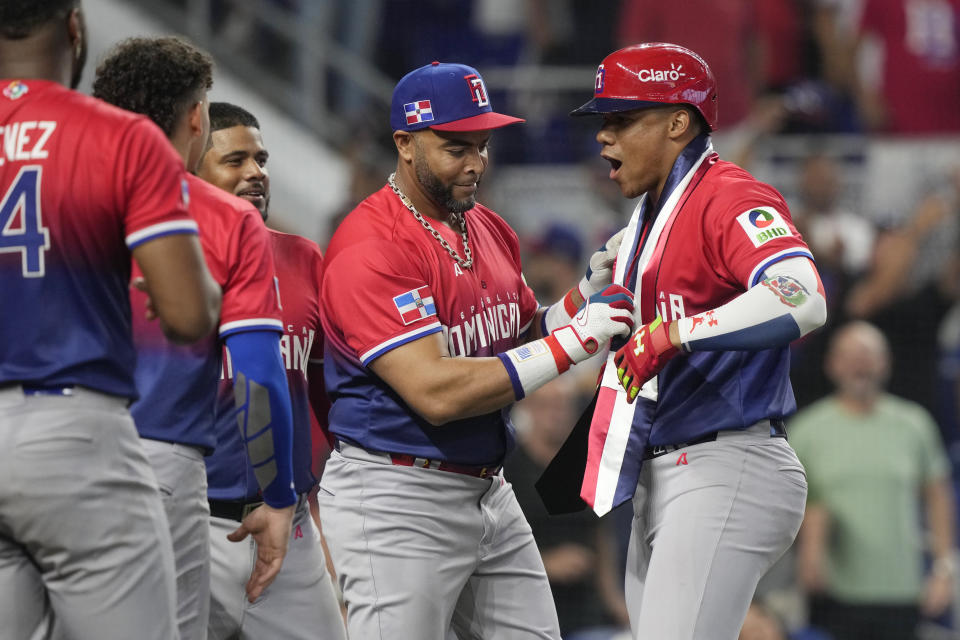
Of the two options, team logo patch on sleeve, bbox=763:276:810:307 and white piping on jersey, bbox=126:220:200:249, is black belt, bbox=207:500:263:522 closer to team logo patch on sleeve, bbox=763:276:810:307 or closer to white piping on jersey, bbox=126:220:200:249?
white piping on jersey, bbox=126:220:200:249

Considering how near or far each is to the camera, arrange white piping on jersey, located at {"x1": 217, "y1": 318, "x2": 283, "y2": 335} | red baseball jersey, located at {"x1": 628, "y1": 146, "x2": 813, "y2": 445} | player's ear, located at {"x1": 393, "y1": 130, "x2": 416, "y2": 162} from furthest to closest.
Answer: player's ear, located at {"x1": 393, "y1": 130, "x2": 416, "y2": 162} → red baseball jersey, located at {"x1": 628, "y1": 146, "x2": 813, "y2": 445} → white piping on jersey, located at {"x1": 217, "y1": 318, "x2": 283, "y2": 335}

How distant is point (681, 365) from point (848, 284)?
406 cm

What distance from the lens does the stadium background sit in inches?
276

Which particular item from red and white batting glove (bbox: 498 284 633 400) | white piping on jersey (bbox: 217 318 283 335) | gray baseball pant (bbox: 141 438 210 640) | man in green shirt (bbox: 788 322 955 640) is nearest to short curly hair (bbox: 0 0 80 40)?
white piping on jersey (bbox: 217 318 283 335)

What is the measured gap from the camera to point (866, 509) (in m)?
6.21

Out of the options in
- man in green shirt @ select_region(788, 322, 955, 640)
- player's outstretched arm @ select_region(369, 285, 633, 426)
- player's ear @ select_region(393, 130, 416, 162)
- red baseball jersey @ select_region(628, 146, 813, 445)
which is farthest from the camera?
man in green shirt @ select_region(788, 322, 955, 640)

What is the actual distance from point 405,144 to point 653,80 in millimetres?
699

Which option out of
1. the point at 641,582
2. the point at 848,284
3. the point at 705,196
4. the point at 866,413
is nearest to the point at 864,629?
the point at 866,413

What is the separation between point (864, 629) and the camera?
621 centimetres

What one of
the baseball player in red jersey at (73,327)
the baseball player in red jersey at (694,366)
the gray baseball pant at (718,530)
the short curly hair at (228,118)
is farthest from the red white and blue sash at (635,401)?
the baseball player in red jersey at (73,327)

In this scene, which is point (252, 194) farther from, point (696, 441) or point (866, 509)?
point (866, 509)

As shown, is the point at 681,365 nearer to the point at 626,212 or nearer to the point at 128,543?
the point at 128,543

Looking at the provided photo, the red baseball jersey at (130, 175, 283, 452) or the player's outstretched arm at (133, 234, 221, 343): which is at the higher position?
the player's outstretched arm at (133, 234, 221, 343)

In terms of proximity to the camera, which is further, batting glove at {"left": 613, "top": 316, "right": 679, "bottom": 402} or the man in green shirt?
the man in green shirt
